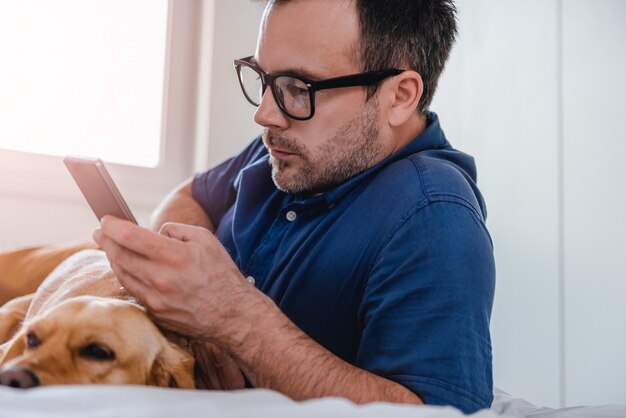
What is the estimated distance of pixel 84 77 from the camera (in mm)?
2408

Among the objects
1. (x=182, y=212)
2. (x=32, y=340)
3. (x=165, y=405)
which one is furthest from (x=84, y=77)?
(x=165, y=405)

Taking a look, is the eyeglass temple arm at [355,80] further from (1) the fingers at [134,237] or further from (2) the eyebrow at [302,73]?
(1) the fingers at [134,237]

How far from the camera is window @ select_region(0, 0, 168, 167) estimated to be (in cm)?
229

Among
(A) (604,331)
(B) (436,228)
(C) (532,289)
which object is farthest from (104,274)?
A: (A) (604,331)

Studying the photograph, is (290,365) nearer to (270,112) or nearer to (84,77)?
(270,112)

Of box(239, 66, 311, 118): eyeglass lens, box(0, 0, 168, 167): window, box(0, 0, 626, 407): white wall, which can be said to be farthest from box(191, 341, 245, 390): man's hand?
box(0, 0, 626, 407): white wall

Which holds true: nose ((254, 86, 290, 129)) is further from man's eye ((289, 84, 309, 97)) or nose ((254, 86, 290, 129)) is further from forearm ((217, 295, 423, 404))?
forearm ((217, 295, 423, 404))

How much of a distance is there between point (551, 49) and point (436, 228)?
2.21m

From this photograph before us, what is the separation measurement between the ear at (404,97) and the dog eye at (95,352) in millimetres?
687

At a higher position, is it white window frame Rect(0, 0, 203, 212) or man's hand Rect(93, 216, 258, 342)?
white window frame Rect(0, 0, 203, 212)

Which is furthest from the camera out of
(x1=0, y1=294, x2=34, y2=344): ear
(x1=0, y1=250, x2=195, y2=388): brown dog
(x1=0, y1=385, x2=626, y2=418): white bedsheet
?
Answer: (x1=0, y1=294, x2=34, y2=344): ear

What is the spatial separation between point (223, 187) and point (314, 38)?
0.63 m

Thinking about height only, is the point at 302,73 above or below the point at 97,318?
above

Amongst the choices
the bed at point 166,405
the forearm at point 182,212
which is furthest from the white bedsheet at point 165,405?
the forearm at point 182,212
